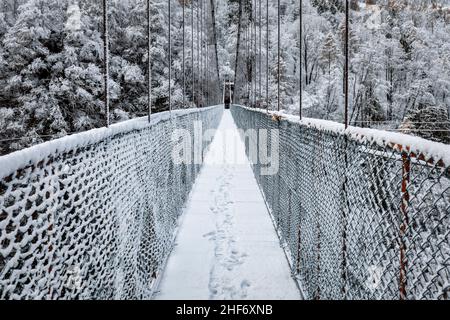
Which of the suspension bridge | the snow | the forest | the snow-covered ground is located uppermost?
the forest

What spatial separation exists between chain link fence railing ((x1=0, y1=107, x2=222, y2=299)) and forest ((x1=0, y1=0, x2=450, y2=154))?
487 centimetres

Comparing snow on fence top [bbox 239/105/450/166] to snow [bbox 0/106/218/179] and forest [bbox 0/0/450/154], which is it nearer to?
snow [bbox 0/106/218/179]

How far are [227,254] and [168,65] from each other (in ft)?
12.9

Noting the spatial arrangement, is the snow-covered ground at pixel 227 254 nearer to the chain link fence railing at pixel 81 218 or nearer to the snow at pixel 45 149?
the chain link fence railing at pixel 81 218

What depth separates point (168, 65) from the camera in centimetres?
623

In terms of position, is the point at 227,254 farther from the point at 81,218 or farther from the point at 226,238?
the point at 81,218

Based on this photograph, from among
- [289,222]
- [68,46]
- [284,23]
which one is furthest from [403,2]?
[289,222]

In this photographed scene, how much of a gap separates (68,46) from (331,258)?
57.7 ft

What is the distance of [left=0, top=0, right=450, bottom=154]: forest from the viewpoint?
52.1ft

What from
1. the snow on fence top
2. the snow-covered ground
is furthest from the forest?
the snow on fence top

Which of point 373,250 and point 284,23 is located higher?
point 284,23

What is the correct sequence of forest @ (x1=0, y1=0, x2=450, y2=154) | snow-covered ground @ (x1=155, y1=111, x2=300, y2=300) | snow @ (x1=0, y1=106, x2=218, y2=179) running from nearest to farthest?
snow @ (x1=0, y1=106, x2=218, y2=179) < snow-covered ground @ (x1=155, y1=111, x2=300, y2=300) < forest @ (x1=0, y1=0, x2=450, y2=154)

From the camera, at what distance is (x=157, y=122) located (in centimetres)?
268
